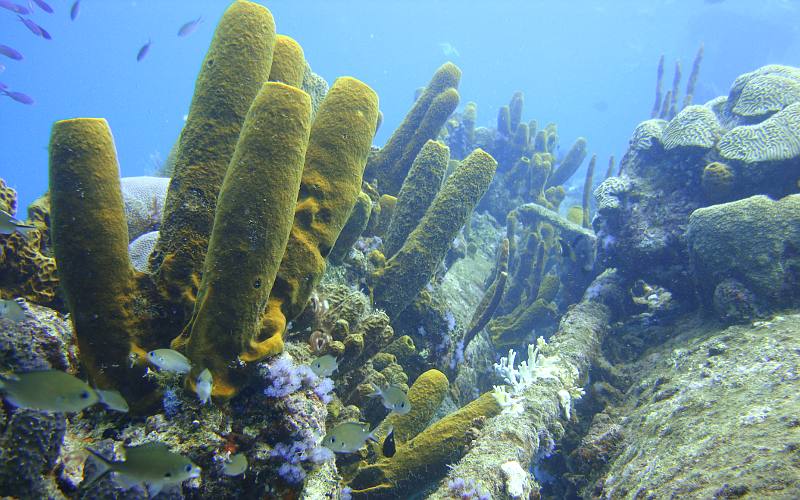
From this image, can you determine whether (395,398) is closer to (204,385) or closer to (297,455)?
(297,455)

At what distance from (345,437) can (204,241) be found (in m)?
1.45

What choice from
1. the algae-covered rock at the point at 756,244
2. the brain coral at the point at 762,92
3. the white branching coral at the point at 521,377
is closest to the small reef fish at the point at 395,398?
the white branching coral at the point at 521,377

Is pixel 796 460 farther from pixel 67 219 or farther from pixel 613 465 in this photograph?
pixel 67 219

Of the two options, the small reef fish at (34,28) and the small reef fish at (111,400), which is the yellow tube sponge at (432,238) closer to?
the small reef fish at (111,400)

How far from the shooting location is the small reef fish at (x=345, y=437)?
6.77 ft

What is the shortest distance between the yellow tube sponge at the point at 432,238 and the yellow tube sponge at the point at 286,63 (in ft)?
6.41

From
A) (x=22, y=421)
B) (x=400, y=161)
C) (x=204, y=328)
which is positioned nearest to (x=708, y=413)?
(x=204, y=328)

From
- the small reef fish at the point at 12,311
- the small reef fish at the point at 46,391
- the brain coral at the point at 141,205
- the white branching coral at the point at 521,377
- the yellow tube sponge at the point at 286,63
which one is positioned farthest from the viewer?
the brain coral at the point at 141,205

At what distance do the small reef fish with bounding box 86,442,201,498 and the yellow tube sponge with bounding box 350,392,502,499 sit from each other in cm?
186

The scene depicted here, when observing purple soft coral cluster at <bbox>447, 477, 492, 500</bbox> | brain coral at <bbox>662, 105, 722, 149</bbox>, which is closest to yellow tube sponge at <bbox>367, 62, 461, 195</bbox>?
brain coral at <bbox>662, 105, 722, 149</bbox>

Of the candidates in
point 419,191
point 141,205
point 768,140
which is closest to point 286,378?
point 419,191

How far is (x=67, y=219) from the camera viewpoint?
1862mm

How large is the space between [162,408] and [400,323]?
9.93 feet

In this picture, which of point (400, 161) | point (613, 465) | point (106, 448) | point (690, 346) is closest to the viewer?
point (106, 448)
